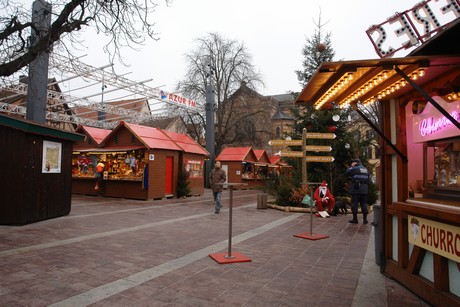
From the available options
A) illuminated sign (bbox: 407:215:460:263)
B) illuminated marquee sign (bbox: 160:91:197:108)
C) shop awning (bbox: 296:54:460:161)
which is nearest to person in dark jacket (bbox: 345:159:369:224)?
shop awning (bbox: 296:54:460:161)

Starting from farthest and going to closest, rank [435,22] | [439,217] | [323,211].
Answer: [323,211] < [435,22] < [439,217]

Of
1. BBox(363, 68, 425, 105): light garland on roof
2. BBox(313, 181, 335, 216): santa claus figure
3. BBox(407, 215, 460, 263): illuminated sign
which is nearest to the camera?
BBox(407, 215, 460, 263): illuminated sign

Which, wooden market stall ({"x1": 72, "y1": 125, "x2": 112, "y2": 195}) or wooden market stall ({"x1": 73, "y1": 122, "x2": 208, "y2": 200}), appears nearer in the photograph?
wooden market stall ({"x1": 73, "y1": 122, "x2": 208, "y2": 200})

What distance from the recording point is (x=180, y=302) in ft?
12.9

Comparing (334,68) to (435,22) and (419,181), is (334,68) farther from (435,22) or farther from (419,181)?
(435,22)

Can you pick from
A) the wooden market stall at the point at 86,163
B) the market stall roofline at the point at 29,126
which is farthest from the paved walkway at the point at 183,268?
the wooden market stall at the point at 86,163

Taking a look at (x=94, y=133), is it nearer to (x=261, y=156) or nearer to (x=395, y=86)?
(x=261, y=156)

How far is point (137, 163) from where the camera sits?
676 inches

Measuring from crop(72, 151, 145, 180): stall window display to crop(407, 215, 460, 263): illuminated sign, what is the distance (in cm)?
1427

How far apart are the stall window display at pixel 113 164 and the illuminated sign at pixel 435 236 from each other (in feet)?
46.8

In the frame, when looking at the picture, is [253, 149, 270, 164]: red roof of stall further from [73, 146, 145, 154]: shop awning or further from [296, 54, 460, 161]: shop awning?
[296, 54, 460, 161]: shop awning

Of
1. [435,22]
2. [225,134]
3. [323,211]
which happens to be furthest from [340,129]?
[225,134]

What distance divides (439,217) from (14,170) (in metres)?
9.05

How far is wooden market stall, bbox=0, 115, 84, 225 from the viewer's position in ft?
28.1
